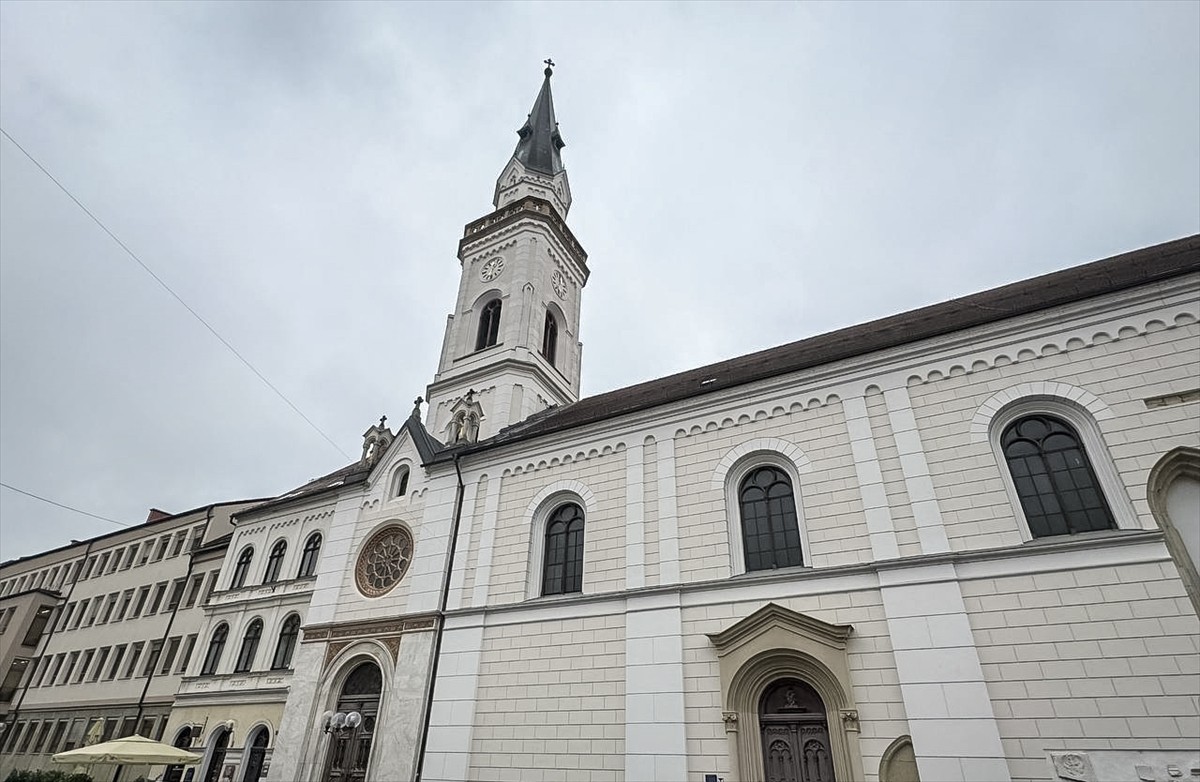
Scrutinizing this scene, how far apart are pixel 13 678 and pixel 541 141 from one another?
42015 mm

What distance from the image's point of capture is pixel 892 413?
45.8ft

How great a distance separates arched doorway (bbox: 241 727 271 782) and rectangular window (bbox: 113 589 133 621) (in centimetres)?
1589

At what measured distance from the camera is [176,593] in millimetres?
28219

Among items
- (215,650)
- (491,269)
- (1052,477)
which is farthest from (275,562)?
(1052,477)

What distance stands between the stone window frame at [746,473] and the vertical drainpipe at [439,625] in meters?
8.35

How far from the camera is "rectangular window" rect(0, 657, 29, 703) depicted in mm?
33719

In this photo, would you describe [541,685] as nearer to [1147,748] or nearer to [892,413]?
[892,413]

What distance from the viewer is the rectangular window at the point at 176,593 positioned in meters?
27.6

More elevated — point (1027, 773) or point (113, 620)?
point (113, 620)

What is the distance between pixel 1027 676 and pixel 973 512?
2.93 metres

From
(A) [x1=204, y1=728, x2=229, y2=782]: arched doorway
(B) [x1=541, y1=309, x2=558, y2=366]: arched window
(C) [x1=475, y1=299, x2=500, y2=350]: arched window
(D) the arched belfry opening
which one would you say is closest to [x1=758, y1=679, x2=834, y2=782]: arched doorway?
(D) the arched belfry opening

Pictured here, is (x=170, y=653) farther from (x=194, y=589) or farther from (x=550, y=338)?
(x=550, y=338)

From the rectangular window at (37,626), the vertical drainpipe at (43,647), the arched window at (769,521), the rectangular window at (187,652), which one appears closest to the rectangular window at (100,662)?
the vertical drainpipe at (43,647)

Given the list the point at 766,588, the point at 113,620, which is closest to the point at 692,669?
the point at 766,588
